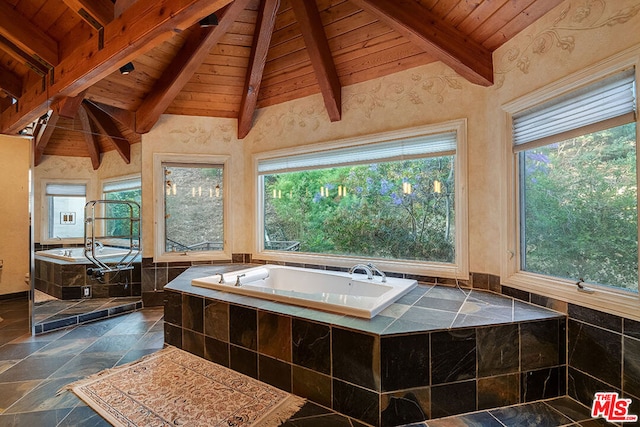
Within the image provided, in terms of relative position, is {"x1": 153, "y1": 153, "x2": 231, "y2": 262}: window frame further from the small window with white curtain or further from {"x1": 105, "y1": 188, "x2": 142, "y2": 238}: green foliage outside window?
the small window with white curtain

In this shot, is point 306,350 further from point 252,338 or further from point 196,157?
point 196,157

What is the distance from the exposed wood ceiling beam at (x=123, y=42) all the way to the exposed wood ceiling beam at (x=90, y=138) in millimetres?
319

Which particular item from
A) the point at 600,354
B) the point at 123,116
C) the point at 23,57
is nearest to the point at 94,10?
the point at 23,57

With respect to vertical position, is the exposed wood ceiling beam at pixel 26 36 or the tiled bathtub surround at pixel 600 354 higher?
the exposed wood ceiling beam at pixel 26 36

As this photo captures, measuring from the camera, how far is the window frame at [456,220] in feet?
8.72

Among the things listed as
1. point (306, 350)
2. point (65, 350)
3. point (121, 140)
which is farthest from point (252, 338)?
point (121, 140)

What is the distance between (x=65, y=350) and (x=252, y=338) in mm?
1737

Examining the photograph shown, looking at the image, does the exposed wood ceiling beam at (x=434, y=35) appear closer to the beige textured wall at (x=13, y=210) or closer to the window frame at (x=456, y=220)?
the window frame at (x=456, y=220)

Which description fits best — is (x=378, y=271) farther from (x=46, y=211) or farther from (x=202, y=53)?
(x=46, y=211)

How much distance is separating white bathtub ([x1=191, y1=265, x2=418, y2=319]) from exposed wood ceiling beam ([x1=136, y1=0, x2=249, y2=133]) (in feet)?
6.36

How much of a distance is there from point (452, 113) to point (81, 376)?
137 inches

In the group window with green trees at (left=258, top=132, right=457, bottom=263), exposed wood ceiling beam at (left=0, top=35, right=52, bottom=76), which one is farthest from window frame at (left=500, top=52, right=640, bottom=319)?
exposed wood ceiling beam at (left=0, top=35, right=52, bottom=76)

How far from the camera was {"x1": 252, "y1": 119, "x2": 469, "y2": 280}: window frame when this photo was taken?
2658 mm

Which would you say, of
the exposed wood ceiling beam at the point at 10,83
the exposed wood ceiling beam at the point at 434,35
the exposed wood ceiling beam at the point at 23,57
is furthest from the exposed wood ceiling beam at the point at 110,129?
the exposed wood ceiling beam at the point at 434,35
